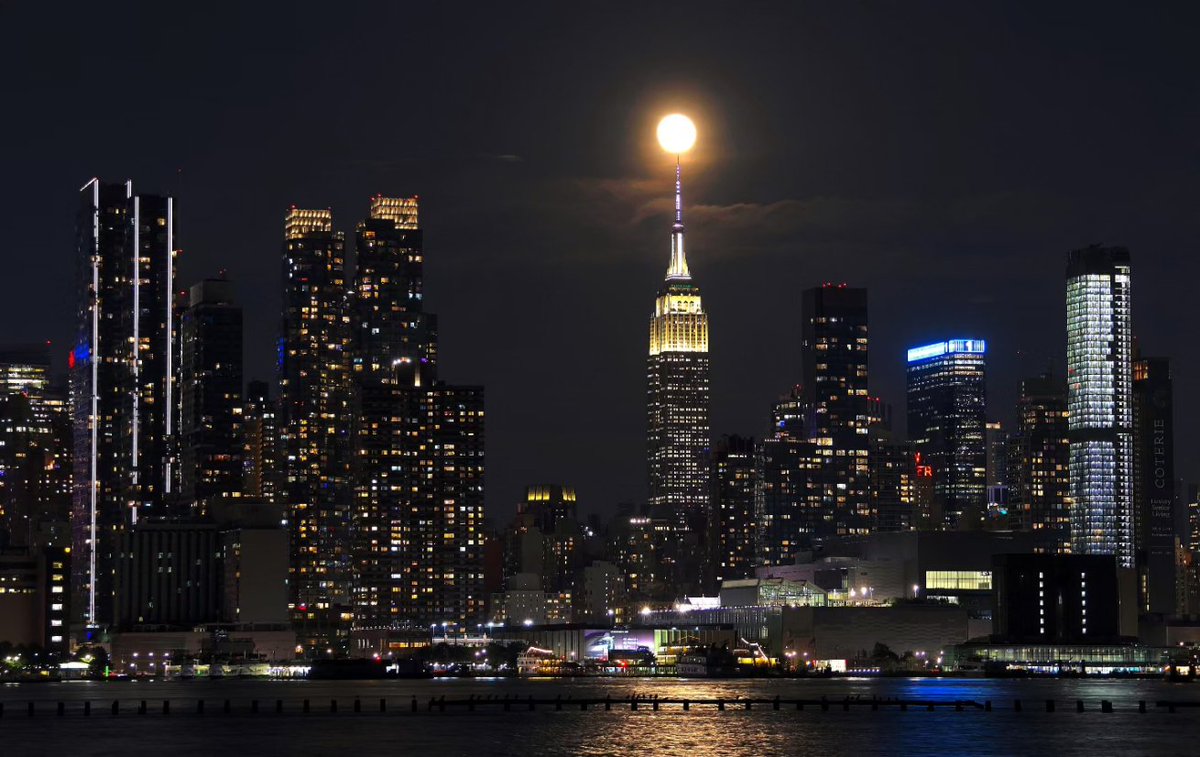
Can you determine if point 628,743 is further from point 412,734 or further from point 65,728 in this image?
point 65,728

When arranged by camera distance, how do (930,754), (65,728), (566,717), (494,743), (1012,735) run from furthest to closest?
(566,717), (65,728), (1012,735), (494,743), (930,754)

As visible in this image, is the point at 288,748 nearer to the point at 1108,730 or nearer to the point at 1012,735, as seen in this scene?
the point at 1012,735

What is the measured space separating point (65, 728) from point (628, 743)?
55.2 metres

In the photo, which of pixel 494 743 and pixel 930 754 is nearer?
pixel 930 754

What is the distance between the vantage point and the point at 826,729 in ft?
582

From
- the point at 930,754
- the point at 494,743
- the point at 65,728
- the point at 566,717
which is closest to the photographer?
the point at 930,754

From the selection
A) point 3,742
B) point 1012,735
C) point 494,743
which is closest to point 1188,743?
point 1012,735

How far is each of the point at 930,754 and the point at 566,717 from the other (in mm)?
55022

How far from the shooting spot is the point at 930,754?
150 meters

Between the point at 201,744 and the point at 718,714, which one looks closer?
the point at 201,744

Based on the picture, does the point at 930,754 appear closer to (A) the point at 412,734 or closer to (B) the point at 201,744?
(A) the point at 412,734

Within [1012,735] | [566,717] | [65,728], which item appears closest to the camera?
[1012,735]

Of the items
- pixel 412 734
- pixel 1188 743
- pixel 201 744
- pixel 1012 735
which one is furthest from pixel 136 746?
pixel 1188 743

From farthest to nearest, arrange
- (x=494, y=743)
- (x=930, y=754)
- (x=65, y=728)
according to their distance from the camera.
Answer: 1. (x=65, y=728)
2. (x=494, y=743)
3. (x=930, y=754)
